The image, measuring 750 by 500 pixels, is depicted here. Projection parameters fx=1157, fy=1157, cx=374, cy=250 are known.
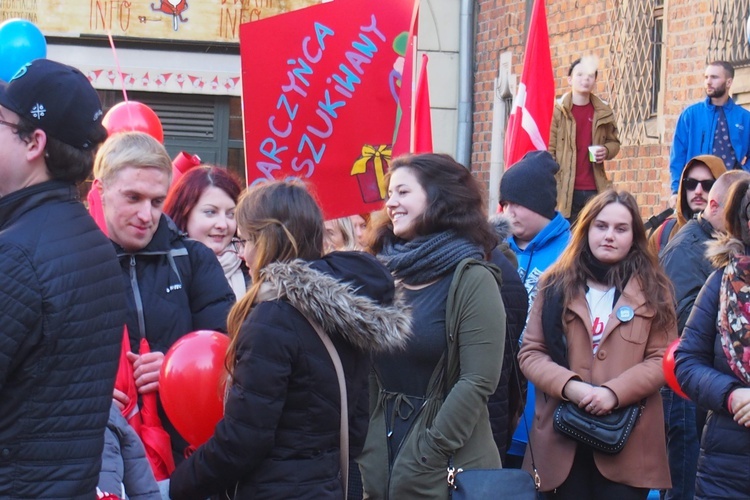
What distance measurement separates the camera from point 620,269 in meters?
4.97

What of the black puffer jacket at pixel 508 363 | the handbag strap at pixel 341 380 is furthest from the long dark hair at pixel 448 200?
the handbag strap at pixel 341 380

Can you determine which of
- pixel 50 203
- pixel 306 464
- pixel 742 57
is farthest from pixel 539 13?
pixel 50 203

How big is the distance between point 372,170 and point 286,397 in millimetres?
2349

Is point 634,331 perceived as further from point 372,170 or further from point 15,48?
point 15,48

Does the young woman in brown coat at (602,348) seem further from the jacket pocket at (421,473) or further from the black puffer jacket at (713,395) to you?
the jacket pocket at (421,473)

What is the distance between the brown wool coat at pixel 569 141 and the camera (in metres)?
9.00

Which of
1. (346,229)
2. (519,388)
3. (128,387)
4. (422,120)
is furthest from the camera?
(422,120)

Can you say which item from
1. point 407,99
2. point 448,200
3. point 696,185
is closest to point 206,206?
point 448,200

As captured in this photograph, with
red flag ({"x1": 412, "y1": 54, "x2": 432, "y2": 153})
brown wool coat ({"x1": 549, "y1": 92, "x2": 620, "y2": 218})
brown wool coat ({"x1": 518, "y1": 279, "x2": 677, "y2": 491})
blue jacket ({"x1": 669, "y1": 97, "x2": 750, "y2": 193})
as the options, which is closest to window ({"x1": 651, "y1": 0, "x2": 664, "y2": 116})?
brown wool coat ({"x1": 549, "y1": 92, "x2": 620, "y2": 218})

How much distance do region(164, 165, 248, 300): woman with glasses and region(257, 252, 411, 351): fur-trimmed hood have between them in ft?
4.59

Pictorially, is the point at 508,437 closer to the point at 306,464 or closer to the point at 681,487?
the point at 681,487

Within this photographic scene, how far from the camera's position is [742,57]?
28.7 ft

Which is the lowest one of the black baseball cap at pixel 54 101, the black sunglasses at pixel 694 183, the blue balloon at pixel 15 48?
the black sunglasses at pixel 694 183

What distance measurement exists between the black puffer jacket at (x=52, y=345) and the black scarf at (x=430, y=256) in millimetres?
1592
